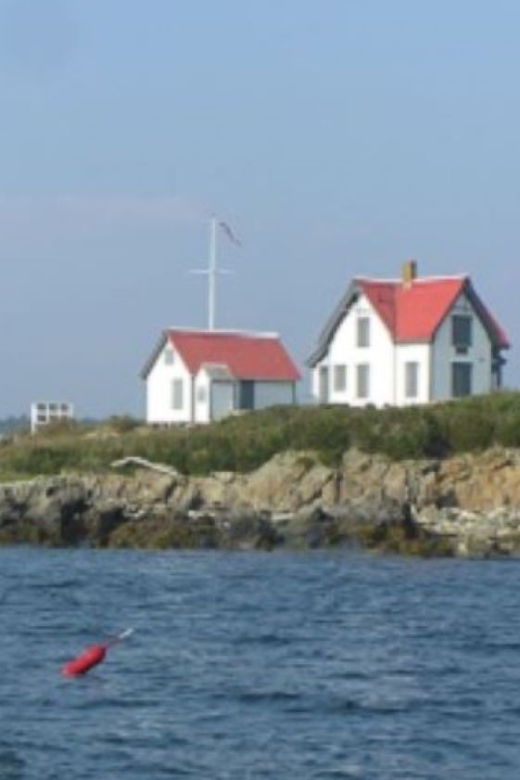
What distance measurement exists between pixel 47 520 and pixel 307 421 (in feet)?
36.2

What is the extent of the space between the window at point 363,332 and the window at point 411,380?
2.25m

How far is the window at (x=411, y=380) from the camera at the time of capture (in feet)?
255

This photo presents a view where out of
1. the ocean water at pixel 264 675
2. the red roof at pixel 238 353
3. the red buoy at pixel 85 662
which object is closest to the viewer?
the ocean water at pixel 264 675

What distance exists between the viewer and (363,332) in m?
79.3

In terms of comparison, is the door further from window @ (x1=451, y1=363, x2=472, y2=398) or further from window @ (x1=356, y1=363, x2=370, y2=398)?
window @ (x1=451, y1=363, x2=472, y2=398)

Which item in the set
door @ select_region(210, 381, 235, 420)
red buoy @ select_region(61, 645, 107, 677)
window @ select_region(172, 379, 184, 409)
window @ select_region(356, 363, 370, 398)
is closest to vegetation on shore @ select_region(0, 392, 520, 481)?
window @ select_region(356, 363, 370, 398)

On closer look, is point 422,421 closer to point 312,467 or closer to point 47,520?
point 312,467

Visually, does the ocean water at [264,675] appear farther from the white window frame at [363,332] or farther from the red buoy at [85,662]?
the white window frame at [363,332]

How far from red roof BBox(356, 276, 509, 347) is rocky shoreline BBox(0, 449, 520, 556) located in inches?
522

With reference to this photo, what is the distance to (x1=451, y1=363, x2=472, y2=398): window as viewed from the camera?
78.2 meters

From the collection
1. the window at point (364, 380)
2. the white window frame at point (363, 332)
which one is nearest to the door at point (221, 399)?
the window at point (364, 380)

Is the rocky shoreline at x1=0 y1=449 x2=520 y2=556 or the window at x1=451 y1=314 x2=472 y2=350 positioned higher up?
the window at x1=451 y1=314 x2=472 y2=350

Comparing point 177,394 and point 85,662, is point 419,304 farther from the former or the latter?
point 85,662

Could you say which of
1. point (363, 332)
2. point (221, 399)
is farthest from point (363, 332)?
point (221, 399)
